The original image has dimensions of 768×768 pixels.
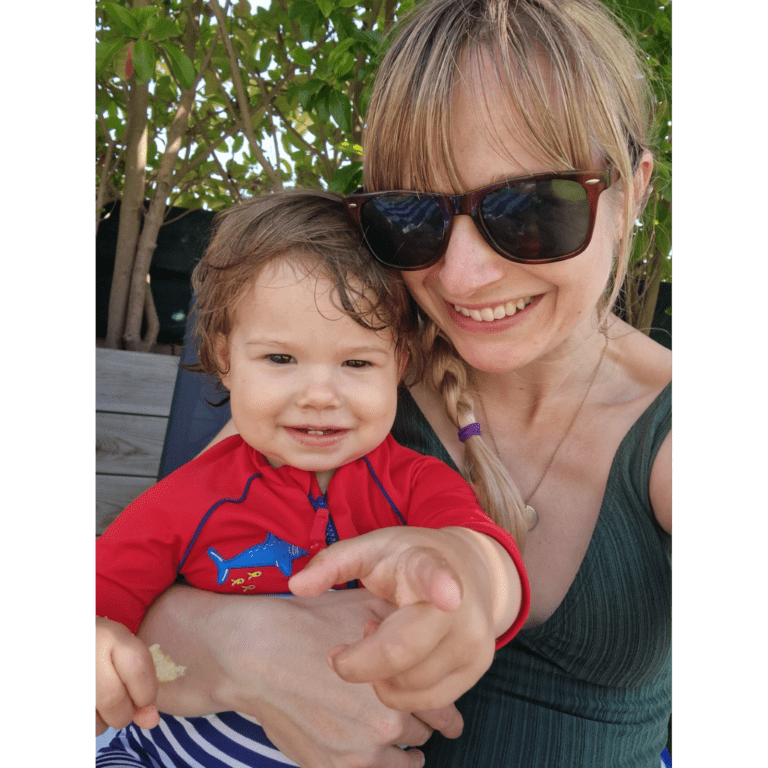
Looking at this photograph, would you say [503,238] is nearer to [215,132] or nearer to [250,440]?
[250,440]

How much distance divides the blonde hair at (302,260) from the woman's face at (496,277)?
2.5 inches

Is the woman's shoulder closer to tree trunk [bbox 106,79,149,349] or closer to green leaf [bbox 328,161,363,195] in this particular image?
green leaf [bbox 328,161,363,195]

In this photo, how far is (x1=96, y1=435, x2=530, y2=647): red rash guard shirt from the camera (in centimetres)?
83

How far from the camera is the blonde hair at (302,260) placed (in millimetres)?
861

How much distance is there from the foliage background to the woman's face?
20 centimetres

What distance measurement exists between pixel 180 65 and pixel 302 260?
0.39 meters

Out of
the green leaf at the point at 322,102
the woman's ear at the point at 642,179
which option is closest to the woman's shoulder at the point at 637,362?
the woman's ear at the point at 642,179

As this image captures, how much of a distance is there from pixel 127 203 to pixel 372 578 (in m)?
0.84

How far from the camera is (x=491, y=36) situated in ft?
2.70

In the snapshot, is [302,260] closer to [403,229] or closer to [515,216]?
[403,229]

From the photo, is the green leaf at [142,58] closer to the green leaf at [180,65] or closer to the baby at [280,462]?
the green leaf at [180,65]

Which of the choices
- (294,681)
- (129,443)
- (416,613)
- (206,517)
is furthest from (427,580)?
(129,443)
